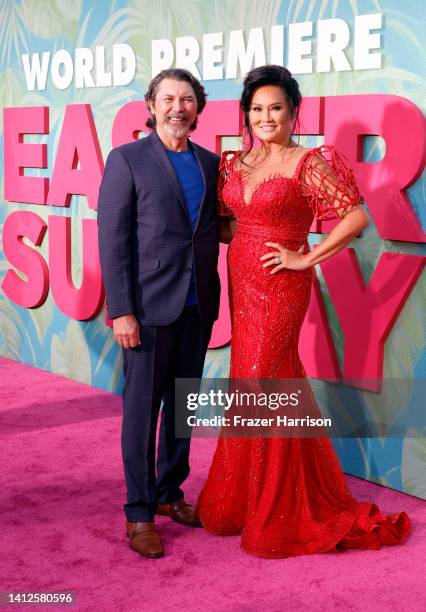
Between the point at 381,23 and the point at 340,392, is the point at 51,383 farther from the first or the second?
the point at 381,23

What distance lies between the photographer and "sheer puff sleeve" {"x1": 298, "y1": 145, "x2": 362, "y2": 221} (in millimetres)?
3172

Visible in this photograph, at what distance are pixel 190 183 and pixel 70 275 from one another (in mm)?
2625

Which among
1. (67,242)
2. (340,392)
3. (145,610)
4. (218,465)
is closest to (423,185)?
(340,392)

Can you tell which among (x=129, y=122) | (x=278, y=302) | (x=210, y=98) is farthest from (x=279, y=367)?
(x=129, y=122)

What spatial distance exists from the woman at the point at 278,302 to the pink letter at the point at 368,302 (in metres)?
0.60

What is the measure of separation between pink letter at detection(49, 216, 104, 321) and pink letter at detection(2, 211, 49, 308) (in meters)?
0.13

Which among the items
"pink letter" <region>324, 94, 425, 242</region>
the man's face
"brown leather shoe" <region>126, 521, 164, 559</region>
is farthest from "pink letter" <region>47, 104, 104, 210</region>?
"brown leather shoe" <region>126, 521, 164, 559</region>

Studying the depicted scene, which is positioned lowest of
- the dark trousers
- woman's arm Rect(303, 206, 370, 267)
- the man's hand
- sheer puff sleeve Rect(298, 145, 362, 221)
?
the dark trousers

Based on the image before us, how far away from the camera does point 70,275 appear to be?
5777mm

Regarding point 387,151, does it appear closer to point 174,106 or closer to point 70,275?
point 174,106

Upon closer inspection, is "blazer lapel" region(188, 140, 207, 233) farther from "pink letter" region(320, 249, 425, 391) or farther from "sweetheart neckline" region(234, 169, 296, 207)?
"pink letter" region(320, 249, 425, 391)

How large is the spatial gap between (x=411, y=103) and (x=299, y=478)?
1.56m

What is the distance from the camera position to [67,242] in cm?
571

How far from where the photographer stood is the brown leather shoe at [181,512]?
3.55 m
